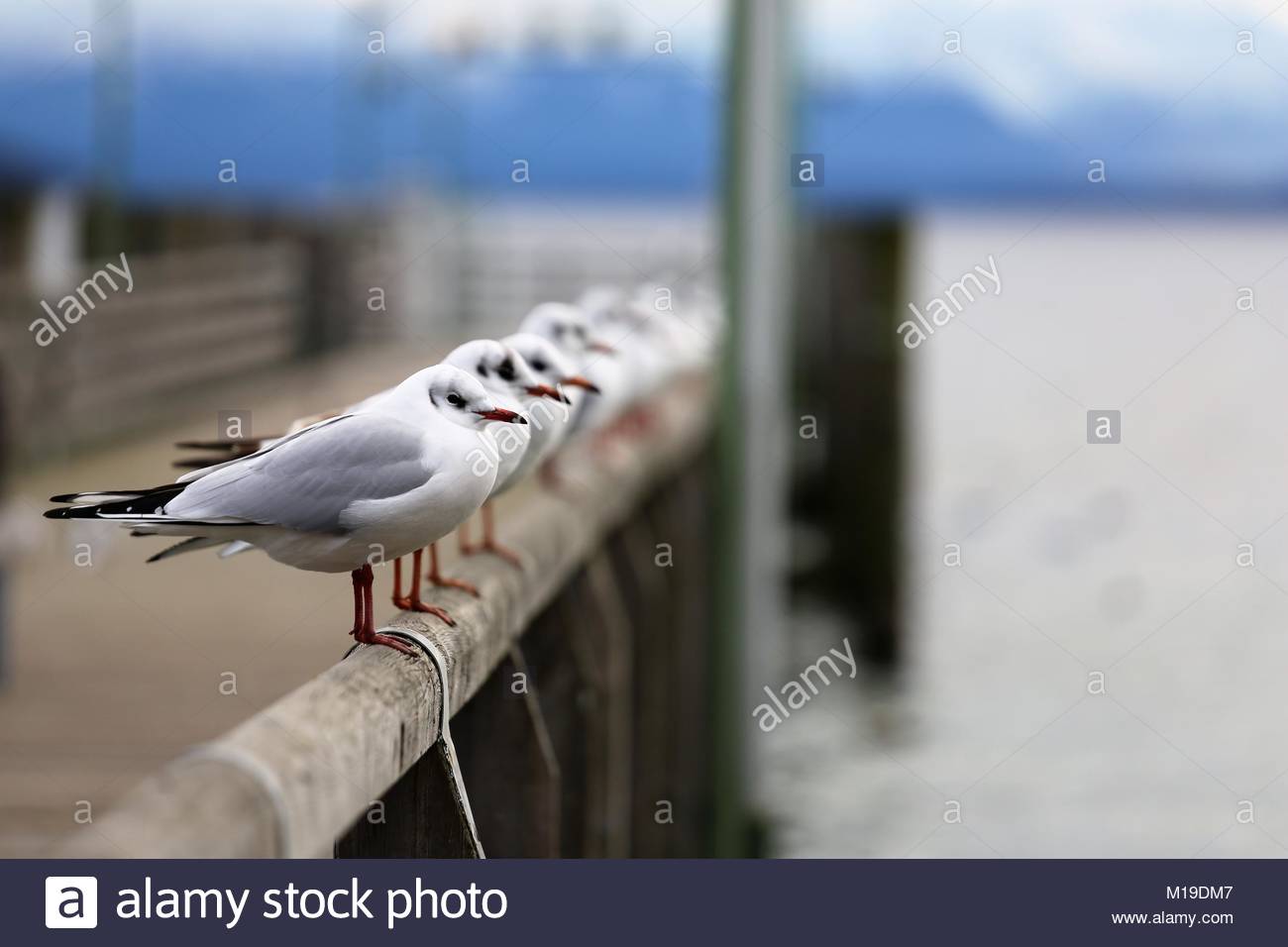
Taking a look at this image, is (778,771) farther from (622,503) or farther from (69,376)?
(622,503)

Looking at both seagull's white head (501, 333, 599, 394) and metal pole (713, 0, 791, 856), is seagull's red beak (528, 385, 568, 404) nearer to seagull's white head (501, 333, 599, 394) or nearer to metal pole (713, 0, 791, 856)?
seagull's white head (501, 333, 599, 394)

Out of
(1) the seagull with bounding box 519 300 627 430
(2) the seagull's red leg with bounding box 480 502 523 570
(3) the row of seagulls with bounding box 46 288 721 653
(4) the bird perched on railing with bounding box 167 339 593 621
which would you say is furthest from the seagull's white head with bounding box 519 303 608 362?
(3) the row of seagulls with bounding box 46 288 721 653

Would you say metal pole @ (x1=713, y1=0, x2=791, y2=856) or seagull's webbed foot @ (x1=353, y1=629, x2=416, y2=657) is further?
metal pole @ (x1=713, y1=0, x2=791, y2=856)

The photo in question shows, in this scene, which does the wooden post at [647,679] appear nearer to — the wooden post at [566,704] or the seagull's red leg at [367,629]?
the wooden post at [566,704]

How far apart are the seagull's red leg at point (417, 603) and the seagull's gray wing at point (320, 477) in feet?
0.94

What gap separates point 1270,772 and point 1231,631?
135 inches

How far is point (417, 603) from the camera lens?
9.26ft

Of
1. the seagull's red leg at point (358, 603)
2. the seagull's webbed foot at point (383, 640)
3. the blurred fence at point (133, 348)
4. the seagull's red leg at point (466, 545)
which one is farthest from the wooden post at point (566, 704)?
the blurred fence at point (133, 348)

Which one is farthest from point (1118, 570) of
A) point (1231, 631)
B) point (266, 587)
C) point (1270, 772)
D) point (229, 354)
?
point (266, 587)

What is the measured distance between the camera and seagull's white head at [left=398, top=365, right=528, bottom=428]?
255cm

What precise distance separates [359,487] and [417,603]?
386 millimetres

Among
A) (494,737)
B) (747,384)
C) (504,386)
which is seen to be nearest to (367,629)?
(504,386)

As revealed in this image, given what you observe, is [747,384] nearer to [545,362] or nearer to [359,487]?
[545,362]
